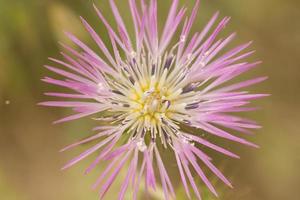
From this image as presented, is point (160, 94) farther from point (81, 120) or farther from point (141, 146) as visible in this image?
point (81, 120)

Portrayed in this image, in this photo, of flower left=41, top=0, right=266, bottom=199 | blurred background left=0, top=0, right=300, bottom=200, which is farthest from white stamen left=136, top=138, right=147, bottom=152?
blurred background left=0, top=0, right=300, bottom=200

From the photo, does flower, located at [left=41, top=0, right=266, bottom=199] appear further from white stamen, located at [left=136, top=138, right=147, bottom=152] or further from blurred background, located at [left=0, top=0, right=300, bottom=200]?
blurred background, located at [left=0, top=0, right=300, bottom=200]

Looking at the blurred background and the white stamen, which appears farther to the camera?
the blurred background

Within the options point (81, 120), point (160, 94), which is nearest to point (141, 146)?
point (160, 94)

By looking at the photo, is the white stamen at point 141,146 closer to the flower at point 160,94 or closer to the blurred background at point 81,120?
the flower at point 160,94

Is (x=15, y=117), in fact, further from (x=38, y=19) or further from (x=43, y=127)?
(x=38, y=19)

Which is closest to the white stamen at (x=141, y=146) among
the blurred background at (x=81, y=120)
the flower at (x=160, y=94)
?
the flower at (x=160, y=94)

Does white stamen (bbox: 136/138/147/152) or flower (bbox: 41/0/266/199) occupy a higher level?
flower (bbox: 41/0/266/199)

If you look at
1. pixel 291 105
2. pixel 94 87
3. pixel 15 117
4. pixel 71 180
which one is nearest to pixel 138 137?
pixel 94 87
